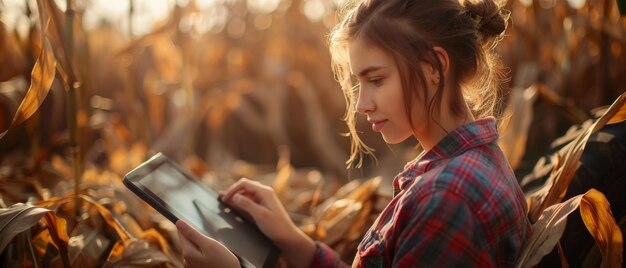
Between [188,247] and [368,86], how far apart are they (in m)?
0.45

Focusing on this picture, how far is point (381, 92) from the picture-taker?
1.16m

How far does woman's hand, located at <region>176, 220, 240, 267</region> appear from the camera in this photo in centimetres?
124

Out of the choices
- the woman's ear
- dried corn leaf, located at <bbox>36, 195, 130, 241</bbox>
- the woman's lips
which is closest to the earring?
the woman's ear

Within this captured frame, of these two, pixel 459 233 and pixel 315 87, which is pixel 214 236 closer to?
pixel 459 233

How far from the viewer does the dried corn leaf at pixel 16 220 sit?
50.1 inches

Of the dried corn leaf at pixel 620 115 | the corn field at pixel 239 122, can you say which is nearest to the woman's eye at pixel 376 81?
Answer: the corn field at pixel 239 122

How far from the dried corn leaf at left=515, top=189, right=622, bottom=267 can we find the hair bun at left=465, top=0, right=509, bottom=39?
325mm

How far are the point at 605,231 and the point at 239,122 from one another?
2510mm

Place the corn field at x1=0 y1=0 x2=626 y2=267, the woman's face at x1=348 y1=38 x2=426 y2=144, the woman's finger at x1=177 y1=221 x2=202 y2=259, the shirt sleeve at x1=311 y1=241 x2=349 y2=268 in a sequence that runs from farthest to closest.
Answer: the shirt sleeve at x1=311 y1=241 x2=349 y2=268, the corn field at x1=0 y1=0 x2=626 y2=267, the woman's finger at x1=177 y1=221 x2=202 y2=259, the woman's face at x1=348 y1=38 x2=426 y2=144

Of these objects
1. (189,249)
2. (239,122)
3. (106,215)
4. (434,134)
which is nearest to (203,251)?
(189,249)

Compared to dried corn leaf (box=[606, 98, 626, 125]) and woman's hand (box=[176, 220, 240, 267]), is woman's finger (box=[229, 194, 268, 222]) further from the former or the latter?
dried corn leaf (box=[606, 98, 626, 125])

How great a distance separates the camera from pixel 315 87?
3662 millimetres

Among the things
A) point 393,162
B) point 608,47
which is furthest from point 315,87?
point 608,47

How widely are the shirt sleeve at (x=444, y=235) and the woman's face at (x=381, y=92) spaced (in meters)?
0.17
